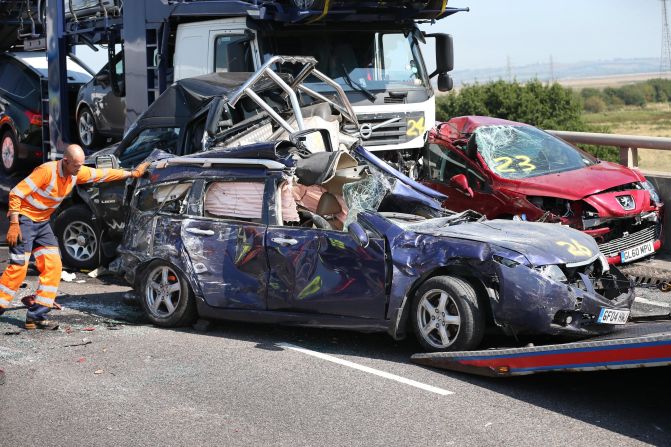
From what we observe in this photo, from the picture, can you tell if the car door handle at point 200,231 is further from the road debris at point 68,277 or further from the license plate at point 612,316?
the license plate at point 612,316

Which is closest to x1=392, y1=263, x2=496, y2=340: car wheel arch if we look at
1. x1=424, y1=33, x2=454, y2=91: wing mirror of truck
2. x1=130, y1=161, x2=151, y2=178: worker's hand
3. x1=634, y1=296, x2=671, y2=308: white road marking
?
x1=634, y1=296, x2=671, y2=308: white road marking

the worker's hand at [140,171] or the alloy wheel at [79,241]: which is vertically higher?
the worker's hand at [140,171]

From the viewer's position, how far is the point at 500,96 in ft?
110

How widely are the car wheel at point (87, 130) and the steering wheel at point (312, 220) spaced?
23.6 feet

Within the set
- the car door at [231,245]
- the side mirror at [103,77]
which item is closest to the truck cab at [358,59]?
the side mirror at [103,77]

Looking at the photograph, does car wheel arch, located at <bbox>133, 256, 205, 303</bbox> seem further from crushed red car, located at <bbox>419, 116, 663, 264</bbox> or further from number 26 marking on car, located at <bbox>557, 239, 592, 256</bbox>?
crushed red car, located at <bbox>419, 116, 663, 264</bbox>

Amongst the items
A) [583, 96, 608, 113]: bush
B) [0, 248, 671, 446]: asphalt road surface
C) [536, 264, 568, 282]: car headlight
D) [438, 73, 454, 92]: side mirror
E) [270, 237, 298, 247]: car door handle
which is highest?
[583, 96, 608, 113]: bush

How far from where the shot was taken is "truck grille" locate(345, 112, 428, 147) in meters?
12.7

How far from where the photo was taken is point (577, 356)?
643 centimetres

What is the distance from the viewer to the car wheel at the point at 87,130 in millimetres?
14938

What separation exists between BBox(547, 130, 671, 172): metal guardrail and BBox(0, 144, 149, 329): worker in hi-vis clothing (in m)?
6.56

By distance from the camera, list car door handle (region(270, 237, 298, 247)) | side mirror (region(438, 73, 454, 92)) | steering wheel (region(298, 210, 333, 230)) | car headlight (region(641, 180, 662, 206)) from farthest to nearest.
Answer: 1. side mirror (region(438, 73, 454, 92))
2. car headlight (region(641, 180, 662, 206))
3. steering wheel (region(298, 210, 333, 230))
4. car door handle (region(270, 237, 298, 247))

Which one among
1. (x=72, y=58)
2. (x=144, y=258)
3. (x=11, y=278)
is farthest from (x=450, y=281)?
(x=72, y=58)

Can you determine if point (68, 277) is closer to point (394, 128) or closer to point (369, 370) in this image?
point (394, 128)
